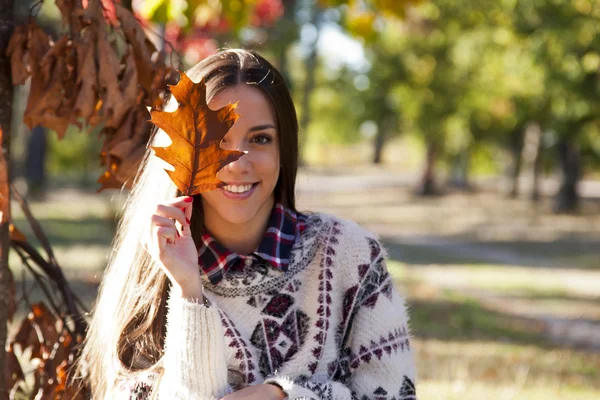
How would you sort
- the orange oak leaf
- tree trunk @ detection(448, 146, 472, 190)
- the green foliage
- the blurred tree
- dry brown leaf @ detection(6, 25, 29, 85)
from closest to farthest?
the orange oak leaf < dry brown leaf @ detection(6, 25, 29, 85) < the blurred tree < the green foliage < tree trunk @ detection(448, 146, 472, 190)

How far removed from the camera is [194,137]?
6.37 ft

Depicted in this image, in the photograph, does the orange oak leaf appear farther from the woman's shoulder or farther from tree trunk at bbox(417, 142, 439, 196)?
tree trunk at bbox(417, 142, 439, 196)

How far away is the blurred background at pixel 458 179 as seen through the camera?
543 cm

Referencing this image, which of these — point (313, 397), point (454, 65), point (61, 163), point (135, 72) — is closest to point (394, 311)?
point (313, 397)

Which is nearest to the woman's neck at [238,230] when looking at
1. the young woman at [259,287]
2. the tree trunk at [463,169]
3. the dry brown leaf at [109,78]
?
the young woman at [259,287]

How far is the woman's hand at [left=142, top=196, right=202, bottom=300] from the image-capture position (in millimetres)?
1976

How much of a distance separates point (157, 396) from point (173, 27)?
21.2 ft

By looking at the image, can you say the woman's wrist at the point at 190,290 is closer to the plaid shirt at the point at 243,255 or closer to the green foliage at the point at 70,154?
the plaid shirt at the point at 243,255

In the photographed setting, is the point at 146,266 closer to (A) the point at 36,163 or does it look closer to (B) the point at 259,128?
(B) the point at 259,128

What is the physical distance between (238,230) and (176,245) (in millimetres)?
347

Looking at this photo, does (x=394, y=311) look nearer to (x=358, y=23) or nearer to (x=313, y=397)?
(x=313, y=397)

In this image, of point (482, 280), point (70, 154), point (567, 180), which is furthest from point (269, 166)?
point (70, 154)

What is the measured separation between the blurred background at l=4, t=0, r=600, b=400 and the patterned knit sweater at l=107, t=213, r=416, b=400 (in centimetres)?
26

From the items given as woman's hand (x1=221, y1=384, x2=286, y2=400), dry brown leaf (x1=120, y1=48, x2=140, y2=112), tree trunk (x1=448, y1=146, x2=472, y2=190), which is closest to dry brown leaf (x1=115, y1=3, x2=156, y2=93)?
dry brown leaf (x1=120, y1=48, x2=140, y2=112)
